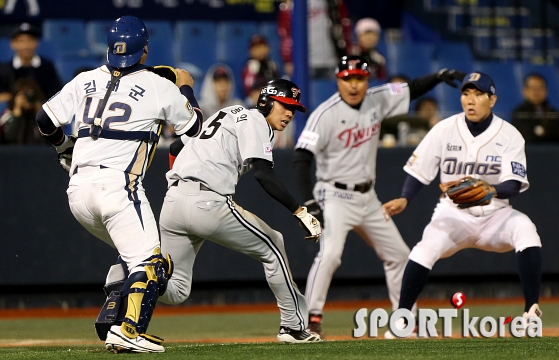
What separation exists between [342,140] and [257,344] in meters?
2.11

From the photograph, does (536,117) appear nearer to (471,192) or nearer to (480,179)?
(480,179)

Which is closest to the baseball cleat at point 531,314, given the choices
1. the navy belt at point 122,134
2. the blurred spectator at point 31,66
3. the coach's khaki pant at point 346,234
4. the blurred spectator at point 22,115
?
the coach's khaki pant at point 346,234

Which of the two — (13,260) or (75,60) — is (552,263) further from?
(75,60)

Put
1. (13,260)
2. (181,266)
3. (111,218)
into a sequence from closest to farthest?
(111,218), (181,266), (13,260)

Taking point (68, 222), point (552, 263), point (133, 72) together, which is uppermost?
point (133, 72)

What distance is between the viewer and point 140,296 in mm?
5281

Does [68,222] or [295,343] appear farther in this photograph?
[68,222]

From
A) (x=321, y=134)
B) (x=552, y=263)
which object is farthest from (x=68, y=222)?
(x=552, y=263)

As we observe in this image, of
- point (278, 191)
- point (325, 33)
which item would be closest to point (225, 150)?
point (278, 191)

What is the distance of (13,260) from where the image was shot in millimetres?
8977

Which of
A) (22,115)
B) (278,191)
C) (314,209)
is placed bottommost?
(314,209)

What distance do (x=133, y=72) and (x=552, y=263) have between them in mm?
5802

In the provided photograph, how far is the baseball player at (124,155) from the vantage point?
5.31m

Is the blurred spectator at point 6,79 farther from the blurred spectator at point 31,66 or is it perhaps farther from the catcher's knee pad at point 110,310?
the catcher's knee pad at point 110,310
